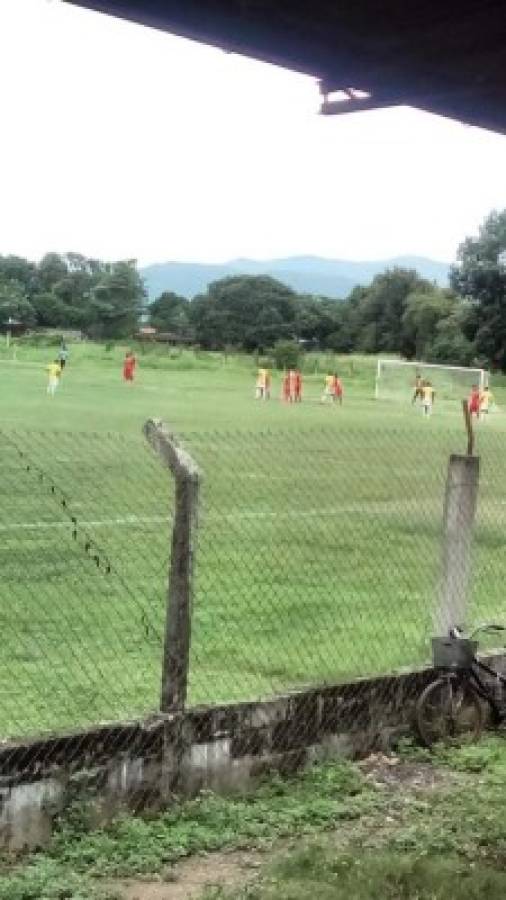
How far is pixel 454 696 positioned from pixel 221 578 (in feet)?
12.7

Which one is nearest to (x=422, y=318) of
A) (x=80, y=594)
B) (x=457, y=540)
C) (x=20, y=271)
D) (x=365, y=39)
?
(x=20, y=271)

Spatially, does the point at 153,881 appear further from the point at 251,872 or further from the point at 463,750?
the point at 463,750

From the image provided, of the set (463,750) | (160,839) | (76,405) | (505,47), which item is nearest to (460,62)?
(505,47)

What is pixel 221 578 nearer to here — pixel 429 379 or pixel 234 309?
pixel 429 379

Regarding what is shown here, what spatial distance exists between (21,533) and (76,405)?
869 inches

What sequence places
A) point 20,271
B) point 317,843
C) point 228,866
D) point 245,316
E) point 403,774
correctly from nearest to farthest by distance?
point 228,866 < point 317,843 < point 403,774 < point 245,316 < point 20,271

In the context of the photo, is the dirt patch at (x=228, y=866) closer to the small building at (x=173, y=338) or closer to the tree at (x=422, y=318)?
the tree at (x=422, y=318)

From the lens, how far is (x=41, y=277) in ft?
401

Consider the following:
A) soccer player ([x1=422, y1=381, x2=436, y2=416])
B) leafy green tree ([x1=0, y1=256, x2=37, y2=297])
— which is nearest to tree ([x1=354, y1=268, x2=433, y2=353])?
leafy green tree ([x1=0, y1=256, x2=37, y2=297])

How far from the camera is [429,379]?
5356 centimetres

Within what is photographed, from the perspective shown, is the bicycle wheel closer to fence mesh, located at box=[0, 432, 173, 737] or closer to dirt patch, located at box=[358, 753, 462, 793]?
dirt patch, located at box=[358, 753, 462, 793]

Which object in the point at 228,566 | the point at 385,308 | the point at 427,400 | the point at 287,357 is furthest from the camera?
the point at 385,308

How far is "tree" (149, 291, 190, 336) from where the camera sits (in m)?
124

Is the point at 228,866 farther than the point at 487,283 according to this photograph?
No
